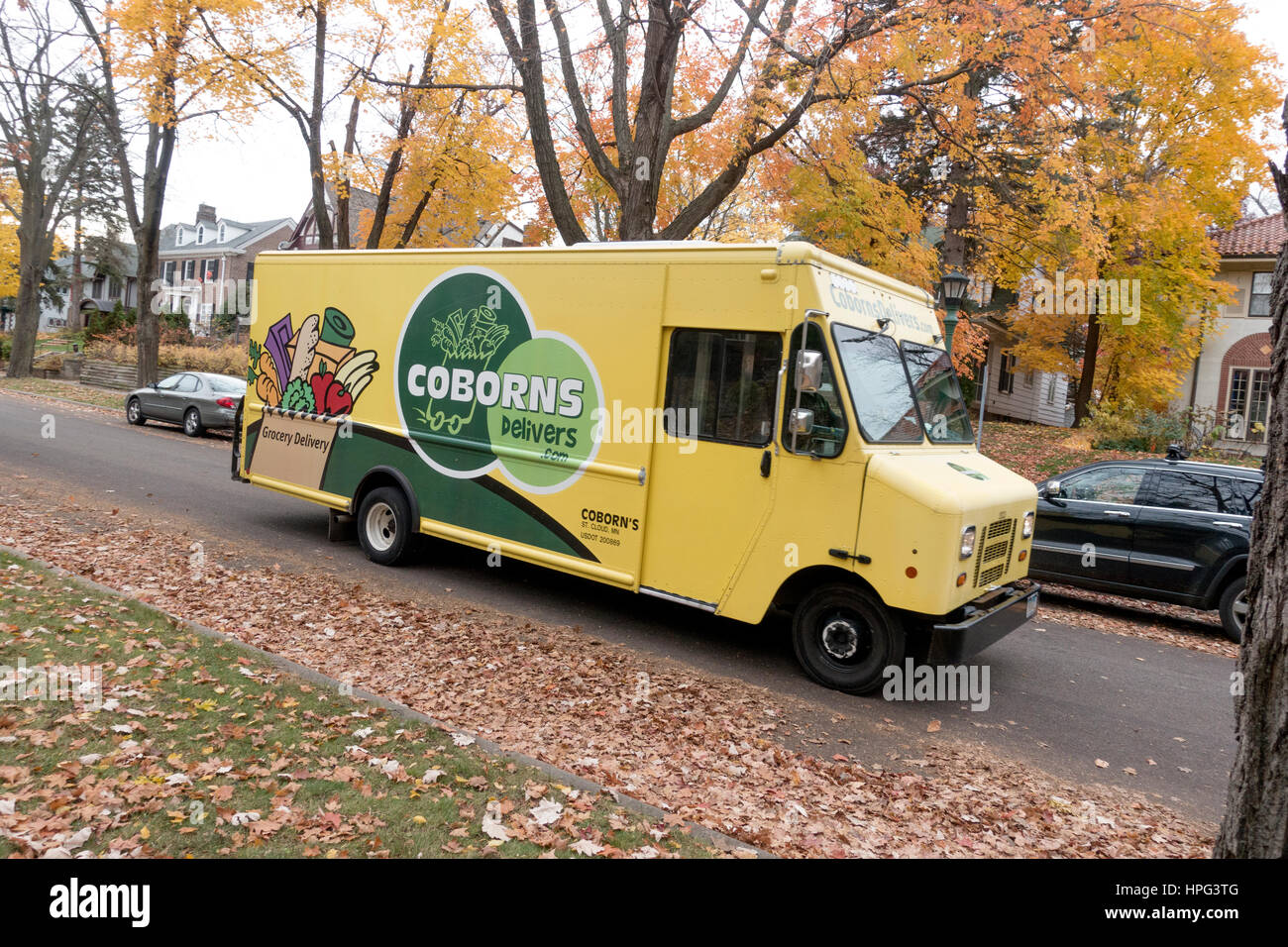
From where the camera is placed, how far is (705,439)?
6.85 metres

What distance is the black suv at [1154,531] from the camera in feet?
29.1

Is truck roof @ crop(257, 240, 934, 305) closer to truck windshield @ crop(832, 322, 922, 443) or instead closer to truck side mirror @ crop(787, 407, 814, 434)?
truck windshield @ crop(832, 322, 922, 443)

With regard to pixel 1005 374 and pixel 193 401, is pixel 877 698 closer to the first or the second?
pixel 193 401

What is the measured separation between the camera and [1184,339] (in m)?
22.5

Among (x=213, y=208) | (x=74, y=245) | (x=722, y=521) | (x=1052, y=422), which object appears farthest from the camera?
(x=213, y=208)

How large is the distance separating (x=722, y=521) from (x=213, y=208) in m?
69.3

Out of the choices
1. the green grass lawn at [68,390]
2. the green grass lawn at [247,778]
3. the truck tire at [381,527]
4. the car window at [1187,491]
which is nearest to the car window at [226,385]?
the green grass lawn at [68,390]

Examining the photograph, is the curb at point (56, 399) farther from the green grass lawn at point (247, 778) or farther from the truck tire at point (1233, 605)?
the truck tire at point (1233, 605)

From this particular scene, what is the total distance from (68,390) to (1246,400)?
131 feet

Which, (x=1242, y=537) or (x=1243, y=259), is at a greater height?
(x=1243, y=259)

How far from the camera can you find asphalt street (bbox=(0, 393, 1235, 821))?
5.59 metres

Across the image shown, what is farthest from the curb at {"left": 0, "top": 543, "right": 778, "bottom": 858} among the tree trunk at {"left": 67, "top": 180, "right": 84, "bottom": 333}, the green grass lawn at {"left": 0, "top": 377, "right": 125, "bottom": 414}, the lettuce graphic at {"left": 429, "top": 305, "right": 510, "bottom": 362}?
the tree trunk at {"left": 67, "top": 180, "right": 84, "bottom": 333}

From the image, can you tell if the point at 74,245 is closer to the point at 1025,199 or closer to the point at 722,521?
the point at 1025,199

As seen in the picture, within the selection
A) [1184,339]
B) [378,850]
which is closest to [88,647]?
[378,850]
